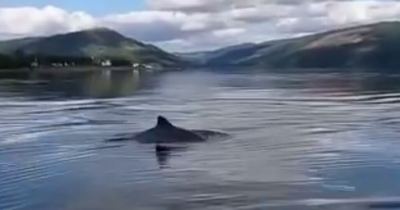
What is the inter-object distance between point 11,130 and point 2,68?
136 m

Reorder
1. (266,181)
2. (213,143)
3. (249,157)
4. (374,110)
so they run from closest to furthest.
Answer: (266,181) < (249,157) < (213,143) < (374,110)

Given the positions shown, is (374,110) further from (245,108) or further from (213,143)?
(213,143)

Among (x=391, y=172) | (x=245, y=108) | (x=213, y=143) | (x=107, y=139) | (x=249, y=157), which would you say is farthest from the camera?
(x=245, y=108)

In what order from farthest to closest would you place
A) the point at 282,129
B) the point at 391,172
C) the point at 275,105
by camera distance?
the point at 275,105 → the point at 282,129 → the point at 391,172

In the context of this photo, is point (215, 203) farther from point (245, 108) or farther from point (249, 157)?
point (245, 108)

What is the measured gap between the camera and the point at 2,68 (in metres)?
163

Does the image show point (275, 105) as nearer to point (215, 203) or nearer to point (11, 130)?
point (11, 130)

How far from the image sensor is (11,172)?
66.2 ft

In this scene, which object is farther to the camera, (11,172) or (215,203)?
(11,172)

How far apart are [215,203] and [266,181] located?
255 cm

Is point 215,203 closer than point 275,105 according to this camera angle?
Yes

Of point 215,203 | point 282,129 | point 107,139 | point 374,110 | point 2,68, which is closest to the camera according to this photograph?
point 215,203

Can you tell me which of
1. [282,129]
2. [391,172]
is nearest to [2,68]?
[282,129]

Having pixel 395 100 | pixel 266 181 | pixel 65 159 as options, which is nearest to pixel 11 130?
pixel 65 159
